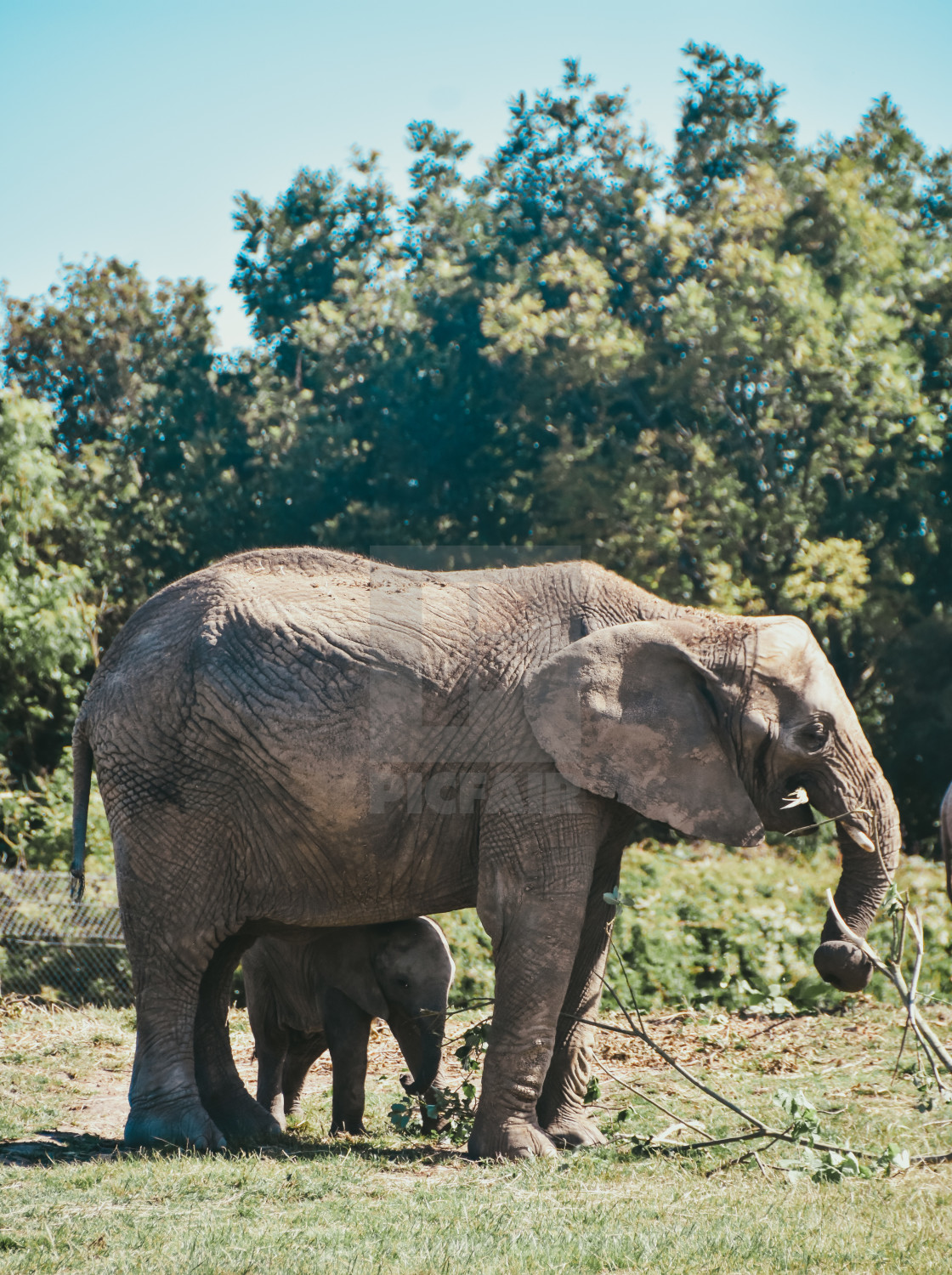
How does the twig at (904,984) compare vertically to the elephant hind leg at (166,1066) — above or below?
above

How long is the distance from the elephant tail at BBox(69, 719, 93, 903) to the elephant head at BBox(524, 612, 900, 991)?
2.86 meters

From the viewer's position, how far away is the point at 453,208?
41.6 m

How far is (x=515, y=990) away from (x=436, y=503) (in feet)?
79.8

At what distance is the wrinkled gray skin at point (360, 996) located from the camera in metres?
8.45

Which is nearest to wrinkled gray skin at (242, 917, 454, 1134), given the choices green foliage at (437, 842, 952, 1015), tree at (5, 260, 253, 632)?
green foliage at (437, 842, 952, 1015)

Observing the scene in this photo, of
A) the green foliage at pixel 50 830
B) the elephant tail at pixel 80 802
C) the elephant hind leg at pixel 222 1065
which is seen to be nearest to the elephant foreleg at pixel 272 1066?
the elephant hind leg at pixel 222 1065

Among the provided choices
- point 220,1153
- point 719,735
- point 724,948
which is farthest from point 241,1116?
point 724,948

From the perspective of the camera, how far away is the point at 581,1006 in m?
8.27

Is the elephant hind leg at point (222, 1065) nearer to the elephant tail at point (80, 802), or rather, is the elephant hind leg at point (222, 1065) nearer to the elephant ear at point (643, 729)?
the elephant tail at point (80, 802)

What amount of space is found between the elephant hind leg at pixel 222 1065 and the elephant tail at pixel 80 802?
3.19 ft

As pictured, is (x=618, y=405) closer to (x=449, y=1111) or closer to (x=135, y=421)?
(x=135, y=421)

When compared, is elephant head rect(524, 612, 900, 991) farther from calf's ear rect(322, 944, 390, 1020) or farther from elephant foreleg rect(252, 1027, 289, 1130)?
elephant foreleg rect(252, 1027, 289, 1130)

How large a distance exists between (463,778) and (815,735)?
195 cm

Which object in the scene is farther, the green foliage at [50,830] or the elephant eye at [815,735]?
the green foliage at [50,830]
